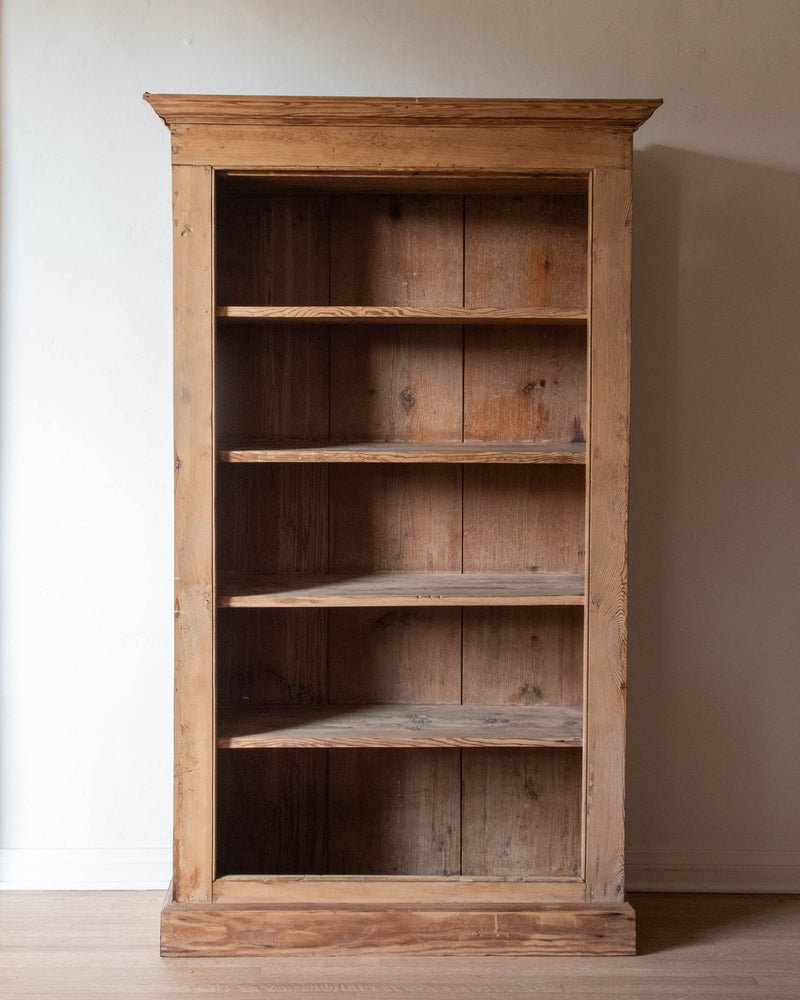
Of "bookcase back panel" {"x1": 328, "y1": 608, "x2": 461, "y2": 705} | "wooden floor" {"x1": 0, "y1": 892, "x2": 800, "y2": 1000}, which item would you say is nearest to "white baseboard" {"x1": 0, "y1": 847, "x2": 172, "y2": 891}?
"wooden floor" {"x1": 0, "y1": 892, "x2": 800, "y2": 1000}

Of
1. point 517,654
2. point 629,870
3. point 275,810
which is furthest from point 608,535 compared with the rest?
point 275,810

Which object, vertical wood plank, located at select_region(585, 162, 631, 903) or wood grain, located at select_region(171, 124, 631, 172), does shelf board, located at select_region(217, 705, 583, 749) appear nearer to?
vertical wood plank, located at select_region(585, 162, 631, 903)

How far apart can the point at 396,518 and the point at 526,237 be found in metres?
0.81

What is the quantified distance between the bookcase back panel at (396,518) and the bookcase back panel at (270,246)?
0.50 m

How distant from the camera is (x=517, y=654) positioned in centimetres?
239

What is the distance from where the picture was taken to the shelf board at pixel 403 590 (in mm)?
2096

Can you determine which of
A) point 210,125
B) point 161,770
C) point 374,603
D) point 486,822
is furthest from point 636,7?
point 161,770

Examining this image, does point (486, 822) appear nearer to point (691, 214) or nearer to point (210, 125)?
point (691, 214)

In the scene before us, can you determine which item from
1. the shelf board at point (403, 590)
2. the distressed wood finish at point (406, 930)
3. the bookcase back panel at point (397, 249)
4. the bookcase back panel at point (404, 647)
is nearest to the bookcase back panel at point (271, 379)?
the bookcase back panel at point (397, 249)

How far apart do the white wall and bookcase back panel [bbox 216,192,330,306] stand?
0.19m

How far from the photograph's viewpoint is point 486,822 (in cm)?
241

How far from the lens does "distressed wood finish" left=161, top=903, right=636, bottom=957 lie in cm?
210

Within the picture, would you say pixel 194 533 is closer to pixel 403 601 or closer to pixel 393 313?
pixel 403 601

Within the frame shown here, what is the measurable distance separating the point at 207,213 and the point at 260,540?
829 mm
